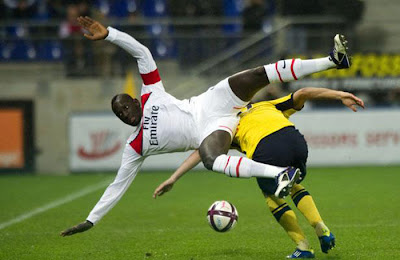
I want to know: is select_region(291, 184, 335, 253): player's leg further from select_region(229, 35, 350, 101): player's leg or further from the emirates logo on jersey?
the emirates logo on jersey

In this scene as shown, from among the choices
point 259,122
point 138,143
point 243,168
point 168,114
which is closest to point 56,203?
point 138,143

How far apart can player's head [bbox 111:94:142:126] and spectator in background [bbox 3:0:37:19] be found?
13.6 m

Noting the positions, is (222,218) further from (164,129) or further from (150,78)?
(150,78)

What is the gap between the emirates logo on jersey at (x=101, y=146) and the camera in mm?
18188

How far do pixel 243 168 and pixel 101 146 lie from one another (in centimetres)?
1186

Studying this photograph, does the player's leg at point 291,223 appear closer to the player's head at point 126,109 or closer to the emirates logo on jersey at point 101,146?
the player's head at point 126,109

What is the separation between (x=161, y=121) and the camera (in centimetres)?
770

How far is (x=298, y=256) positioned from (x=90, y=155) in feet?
38.1

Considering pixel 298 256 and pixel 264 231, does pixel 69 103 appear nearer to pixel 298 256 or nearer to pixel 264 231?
pixel 264 231

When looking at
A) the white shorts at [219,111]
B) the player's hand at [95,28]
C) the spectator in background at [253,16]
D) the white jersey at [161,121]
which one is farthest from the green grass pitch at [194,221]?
the spectator in background at [253,16]

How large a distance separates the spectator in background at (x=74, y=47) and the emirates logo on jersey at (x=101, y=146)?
2330 mm

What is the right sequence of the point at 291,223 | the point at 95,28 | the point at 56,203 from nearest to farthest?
the point at 291,223 → the point at 95,28 → the point at 56,203

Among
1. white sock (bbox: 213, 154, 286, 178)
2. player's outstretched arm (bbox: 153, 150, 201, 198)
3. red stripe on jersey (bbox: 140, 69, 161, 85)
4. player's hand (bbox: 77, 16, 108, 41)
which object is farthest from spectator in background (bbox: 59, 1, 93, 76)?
white sock (bbox: 213, 154, 286, 178)

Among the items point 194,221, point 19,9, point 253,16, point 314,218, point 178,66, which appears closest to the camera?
point 314,218
